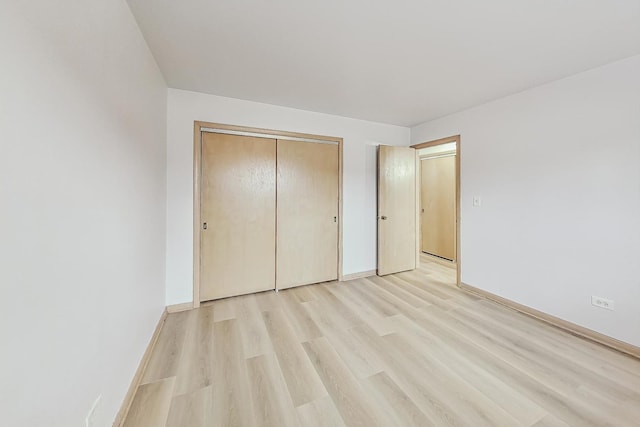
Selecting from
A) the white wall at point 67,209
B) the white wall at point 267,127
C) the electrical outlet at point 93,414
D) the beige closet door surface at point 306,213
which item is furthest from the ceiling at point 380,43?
the electrical outlet at point 93,414

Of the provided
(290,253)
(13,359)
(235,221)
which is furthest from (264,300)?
(13,359)

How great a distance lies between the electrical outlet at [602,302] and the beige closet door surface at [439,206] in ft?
7.81

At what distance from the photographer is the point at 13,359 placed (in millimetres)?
604

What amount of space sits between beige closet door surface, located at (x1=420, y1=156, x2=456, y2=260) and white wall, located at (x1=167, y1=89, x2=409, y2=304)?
1.53 meters

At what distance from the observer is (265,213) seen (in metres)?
2.90

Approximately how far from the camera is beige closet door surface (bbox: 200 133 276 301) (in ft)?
8.65

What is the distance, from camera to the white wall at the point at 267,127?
2484mm

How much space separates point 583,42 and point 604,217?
1356 mm

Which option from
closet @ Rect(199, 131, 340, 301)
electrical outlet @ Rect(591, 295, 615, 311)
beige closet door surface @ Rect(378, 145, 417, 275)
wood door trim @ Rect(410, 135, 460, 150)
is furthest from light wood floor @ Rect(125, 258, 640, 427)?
wood door trim @ Rect(410, 135, 460, 150)

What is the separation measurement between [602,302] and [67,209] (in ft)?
11.5

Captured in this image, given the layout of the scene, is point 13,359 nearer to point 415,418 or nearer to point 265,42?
point 415,418

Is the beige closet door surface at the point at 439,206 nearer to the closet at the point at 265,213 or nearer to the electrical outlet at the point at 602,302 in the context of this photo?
the electrical outlet at the point at 602,302

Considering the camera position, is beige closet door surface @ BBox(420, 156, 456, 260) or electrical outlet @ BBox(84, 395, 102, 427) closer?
electrical outlet @ BBox(84, 395, 102, 427)

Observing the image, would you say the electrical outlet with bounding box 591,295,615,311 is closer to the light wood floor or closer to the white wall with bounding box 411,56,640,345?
the white wall with bounding box 411,56,640,345
